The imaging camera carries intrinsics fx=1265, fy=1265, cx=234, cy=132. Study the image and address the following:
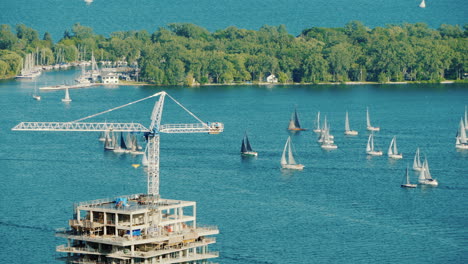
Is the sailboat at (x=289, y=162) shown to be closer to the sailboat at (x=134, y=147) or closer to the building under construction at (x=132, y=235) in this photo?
the sailboat at (x=134, y=147)

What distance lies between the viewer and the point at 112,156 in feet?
409

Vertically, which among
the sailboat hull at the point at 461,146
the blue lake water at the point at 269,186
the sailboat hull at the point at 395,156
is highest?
the sailboat hull at the point at 461,146

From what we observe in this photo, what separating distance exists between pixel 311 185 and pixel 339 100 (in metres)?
81.5

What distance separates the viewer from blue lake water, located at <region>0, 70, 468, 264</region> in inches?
3305

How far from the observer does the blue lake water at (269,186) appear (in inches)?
3305

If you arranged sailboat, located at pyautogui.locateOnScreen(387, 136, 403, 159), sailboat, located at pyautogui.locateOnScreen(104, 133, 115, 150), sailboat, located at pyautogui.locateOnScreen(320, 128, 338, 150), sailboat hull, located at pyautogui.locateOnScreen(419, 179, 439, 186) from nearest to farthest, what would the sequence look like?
1. sailboat hull, located at pyautogui.locateOnScreen(419, 179, 439, 186)
2. sailboat, located at pyautogui.locateOnScreen(387, 136, 403, 159)
3. sailboat, located at pyautogui.locateOnScreen(104, 133, 115, 150)
4. sailboat, located at pyautogui.locateOnScreen(320, 128, 338, 150)

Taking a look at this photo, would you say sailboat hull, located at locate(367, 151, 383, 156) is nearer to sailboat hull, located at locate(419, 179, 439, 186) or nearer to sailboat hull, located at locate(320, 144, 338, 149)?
sailboat hull, located at locate(320, 144, 338, 149)

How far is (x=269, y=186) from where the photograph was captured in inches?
4186

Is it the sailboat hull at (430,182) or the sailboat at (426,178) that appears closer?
the sailboat hull at (430,182)

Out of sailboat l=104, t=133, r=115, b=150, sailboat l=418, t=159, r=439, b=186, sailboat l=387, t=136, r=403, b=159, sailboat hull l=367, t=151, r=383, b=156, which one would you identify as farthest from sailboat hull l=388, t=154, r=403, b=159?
sailboat l=104, t=133, r=115, b=150

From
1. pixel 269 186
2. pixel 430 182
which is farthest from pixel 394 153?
pixel 269 186

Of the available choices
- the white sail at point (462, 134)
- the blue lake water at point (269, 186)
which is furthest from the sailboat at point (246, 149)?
the white sail at point (462, 134)

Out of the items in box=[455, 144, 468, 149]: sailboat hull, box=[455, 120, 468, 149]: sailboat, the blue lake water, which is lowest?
the blue lake water

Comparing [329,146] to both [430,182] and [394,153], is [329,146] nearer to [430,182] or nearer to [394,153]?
[394,153]
